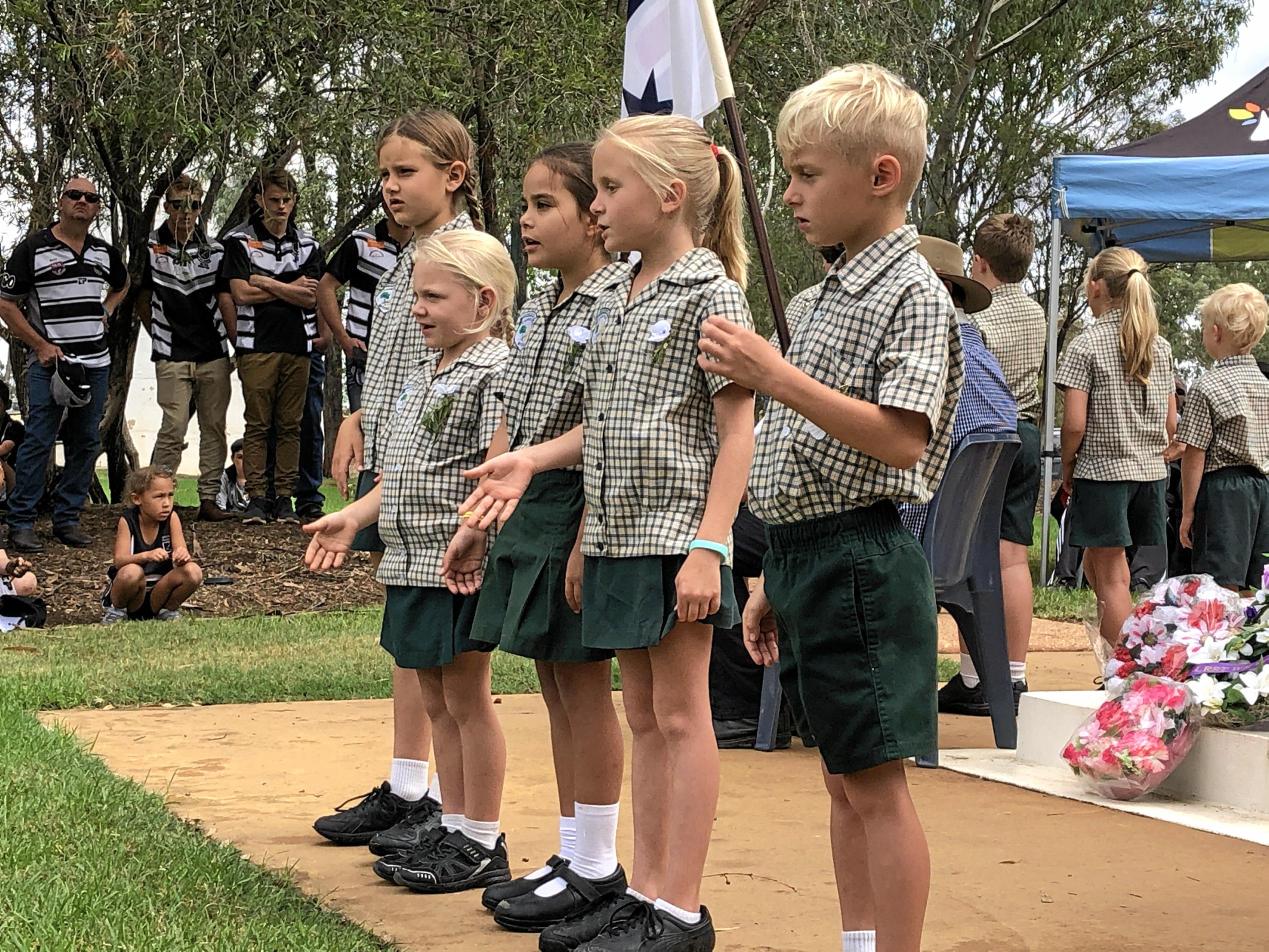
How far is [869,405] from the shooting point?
2.50 meters

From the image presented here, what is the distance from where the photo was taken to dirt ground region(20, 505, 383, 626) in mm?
9258

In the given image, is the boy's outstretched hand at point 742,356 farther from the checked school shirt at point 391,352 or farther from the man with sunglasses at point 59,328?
the man with sunglasses at point 59,328

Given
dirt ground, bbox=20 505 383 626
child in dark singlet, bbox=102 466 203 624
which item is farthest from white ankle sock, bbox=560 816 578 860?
dirt ground, bbox=20 505 383 626

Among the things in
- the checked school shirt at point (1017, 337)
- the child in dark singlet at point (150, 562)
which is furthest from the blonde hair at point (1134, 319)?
the child in dark singlet at point (150, 562)

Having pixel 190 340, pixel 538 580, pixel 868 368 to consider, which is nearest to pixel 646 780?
pixel 538 580

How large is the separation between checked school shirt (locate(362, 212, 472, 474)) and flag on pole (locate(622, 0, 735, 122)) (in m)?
0.75

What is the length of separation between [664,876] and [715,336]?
132 centimetres

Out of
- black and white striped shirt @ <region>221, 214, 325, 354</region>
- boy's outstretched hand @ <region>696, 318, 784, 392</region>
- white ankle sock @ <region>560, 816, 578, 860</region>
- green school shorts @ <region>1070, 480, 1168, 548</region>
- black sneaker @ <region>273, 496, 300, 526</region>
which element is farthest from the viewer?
black sneaker @ <region>273, 496, 300, 526</region>

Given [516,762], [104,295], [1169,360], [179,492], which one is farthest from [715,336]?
[179,492]

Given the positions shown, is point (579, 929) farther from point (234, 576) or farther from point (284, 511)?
point (284, 511)

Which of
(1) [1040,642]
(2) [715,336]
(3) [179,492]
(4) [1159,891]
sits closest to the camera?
(2) [715,336]

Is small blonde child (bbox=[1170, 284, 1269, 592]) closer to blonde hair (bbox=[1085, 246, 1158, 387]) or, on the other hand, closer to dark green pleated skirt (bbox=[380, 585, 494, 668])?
blonde hair (bbox=[1085, 246, 1158, 387])

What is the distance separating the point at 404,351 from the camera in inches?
167

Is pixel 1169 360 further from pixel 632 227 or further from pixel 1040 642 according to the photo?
pixel 632 227
